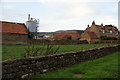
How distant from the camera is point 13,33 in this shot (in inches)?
1725

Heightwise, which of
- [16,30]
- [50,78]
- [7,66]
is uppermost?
[16,30]

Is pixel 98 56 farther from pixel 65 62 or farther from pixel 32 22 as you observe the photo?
pixel 32 22

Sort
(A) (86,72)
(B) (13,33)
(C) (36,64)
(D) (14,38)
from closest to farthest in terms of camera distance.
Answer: (C) (36,64), (A) (86,72), (D) (14,38), (B) (13,33)

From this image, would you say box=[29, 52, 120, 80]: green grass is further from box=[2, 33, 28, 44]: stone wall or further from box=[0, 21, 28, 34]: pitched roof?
box=[0, 21, 28, 34]: pitched roof

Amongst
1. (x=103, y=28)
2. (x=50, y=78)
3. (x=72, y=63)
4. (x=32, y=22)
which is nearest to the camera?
(x=50, y=78)

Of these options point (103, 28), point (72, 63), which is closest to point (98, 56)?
point (72, 63)

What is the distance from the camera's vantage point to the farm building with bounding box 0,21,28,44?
42.0 metres

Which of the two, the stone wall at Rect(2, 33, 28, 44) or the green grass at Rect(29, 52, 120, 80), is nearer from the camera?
the green grass at Rect(29, 52, 120, 80)

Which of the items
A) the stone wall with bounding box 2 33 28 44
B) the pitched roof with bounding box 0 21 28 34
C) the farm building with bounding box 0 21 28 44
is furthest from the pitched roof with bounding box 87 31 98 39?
the stone wall with bounding box 2 33 28 44

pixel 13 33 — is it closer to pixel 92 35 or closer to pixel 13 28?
pixel 13 28

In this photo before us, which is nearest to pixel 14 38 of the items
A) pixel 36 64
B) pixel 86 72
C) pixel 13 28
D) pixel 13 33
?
pixel 13 33

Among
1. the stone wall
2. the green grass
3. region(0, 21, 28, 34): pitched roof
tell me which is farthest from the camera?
region(0, 21, 28, 34): pitched roof

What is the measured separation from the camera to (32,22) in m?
56.2

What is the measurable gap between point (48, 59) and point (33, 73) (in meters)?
1.20
